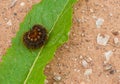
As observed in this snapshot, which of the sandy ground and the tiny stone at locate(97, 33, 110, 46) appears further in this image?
the tiny stone at locate(97, 33, 110, 46)

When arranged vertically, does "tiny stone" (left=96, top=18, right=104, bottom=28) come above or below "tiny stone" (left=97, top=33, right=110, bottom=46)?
above

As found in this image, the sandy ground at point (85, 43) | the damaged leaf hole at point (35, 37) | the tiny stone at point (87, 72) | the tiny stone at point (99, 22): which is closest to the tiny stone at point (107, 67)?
the sandy ground at point (85, 43)

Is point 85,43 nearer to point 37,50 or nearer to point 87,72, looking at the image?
point 87,72

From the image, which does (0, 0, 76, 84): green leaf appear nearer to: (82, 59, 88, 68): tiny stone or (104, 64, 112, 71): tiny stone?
(82, 59, 88, 68): tiny stone

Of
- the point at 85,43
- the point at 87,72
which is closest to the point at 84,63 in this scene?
the point at 87,72

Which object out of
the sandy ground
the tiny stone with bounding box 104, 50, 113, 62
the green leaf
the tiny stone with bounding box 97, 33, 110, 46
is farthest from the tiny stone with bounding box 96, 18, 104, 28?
the green leaf

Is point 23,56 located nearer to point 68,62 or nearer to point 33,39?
point 33,39

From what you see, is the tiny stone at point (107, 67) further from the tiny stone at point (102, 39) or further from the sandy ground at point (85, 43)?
the tiny stone at point (102, 39)
